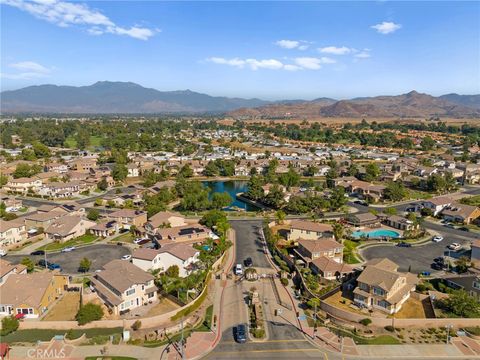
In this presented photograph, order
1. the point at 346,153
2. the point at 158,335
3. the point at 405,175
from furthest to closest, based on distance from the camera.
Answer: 1. the point at 346,153
2. the point at 405,175
3. the point at 158,335

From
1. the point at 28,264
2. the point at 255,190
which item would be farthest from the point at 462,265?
the point at 28,264

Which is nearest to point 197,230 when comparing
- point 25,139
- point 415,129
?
point 25,139

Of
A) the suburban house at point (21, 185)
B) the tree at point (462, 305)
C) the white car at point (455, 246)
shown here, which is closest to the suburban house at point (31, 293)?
the tree at point (462, 305)

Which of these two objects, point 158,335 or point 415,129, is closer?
point 158,335

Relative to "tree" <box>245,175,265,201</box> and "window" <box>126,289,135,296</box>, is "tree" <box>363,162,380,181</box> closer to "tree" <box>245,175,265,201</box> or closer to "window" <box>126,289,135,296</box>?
"tree" <box>245,175,265,201</box>

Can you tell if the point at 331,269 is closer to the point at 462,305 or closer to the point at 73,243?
the point at 462,305

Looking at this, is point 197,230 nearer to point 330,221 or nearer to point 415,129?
point 330,221
